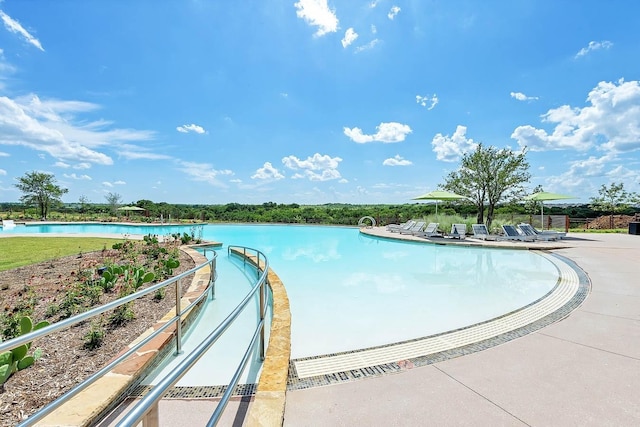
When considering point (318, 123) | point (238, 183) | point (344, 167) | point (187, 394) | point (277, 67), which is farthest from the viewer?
point (238, 183)

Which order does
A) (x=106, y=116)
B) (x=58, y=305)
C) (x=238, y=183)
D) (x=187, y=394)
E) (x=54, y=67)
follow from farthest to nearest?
1. (x=238, y=183)
2. (x=106, y=116)
3. (x=54, y=67)
4. (x=58, y=305)
5. (x=187, y=394)

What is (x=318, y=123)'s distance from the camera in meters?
19.5

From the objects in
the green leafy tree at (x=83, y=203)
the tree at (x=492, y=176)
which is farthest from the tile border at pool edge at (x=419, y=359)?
the green leafy tree at (x=83, y=203)

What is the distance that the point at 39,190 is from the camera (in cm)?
2748

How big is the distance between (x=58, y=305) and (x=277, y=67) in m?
13.2

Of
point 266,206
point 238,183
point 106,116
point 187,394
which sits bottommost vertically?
point 187,394

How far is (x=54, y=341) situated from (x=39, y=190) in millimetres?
33603

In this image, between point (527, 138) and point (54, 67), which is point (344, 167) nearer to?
point (527, 138)

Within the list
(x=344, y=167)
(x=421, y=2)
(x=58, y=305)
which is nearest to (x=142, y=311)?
(x=58, y=305)

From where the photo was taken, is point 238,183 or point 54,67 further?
point 238,183

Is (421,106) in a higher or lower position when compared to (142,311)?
higher

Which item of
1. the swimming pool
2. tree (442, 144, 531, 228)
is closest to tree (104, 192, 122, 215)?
the swimming pool

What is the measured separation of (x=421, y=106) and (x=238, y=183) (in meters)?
18.3

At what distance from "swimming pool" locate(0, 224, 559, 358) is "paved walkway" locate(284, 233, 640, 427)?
1.00 m
